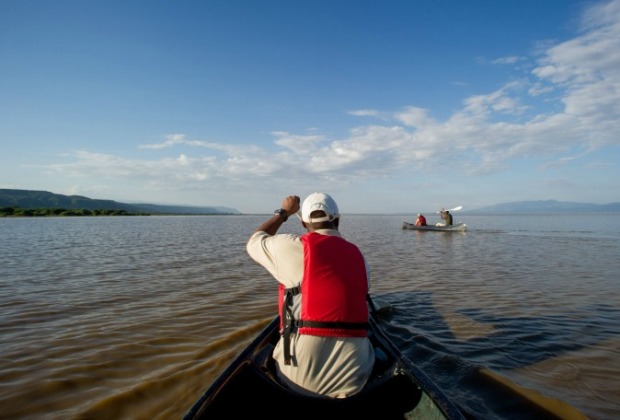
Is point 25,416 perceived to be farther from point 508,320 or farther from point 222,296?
point 508,320

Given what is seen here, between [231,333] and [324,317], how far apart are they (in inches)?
181

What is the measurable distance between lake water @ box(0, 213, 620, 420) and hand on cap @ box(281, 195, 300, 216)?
285 cm

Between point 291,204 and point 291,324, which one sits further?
point 291,204

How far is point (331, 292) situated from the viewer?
10.5ft

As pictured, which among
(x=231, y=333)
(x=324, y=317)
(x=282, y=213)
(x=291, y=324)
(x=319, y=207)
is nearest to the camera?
(x=324, y=317)

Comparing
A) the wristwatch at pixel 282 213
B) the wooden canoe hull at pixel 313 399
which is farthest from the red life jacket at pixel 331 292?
the wristwatch at pixel 282 213

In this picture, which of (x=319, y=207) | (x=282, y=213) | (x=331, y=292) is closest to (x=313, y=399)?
(x=331, y=292)

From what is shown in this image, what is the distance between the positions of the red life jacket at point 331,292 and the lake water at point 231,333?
2457 millimetres

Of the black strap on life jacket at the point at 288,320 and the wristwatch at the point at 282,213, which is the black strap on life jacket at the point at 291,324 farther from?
the wristwatch at the point at 282,213

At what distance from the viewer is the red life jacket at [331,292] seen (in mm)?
3162

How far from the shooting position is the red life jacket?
124 inches

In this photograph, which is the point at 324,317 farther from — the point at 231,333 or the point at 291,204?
the point at 231,333

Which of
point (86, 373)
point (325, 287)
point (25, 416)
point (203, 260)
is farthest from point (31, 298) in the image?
point (325, 287)

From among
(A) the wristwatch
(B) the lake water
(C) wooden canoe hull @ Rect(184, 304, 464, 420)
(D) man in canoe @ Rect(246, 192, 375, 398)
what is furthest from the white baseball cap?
(B) the lake water
